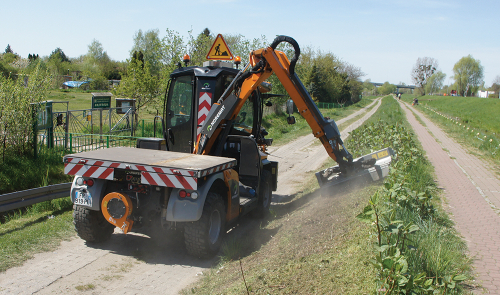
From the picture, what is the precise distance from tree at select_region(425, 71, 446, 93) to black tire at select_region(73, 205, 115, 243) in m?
129

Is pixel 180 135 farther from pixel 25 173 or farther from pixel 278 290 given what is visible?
pixel 25 173

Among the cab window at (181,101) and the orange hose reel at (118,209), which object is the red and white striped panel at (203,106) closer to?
the cab window at (181,101)

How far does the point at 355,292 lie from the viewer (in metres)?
3.81

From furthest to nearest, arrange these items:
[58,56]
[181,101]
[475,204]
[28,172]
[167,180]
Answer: [58,56], [28,172], [475,204], [181,101], [167,180]

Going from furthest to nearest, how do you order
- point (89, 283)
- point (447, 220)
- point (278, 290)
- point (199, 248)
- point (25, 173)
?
point (25, 173)
point (447, 220)
point (199, 248)
point (89, 283)
point (278, 290)

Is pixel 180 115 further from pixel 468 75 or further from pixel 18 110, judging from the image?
pixel 468 75

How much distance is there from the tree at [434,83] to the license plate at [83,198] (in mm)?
129288

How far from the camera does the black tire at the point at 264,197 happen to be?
291 inches

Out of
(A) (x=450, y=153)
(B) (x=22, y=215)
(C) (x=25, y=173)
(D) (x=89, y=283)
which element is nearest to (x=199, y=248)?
(D) (x=89, y=283)

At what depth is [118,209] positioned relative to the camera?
5.14 metres

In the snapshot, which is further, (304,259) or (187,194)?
(187,194)

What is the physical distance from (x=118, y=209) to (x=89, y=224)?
75cm

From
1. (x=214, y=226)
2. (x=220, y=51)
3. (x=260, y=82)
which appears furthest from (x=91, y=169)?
(x=220, y=51)

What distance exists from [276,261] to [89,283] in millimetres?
2317
